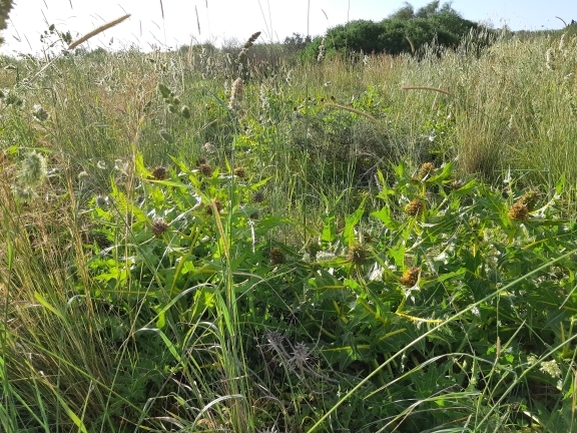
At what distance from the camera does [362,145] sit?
3.20 meters

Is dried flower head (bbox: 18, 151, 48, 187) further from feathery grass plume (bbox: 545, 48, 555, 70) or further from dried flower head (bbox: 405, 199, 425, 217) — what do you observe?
feathery grass plume (bbox: 545, 48, 555, 70)

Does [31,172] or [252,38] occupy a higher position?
[252,38]

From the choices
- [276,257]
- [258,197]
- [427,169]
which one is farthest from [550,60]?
[276,257]

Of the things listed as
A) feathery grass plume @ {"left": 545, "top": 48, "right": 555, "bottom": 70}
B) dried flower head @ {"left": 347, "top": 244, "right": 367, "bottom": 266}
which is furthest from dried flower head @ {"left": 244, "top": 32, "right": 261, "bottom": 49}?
feathery grass plume @ {"left": 545, "top": 48, "right": 555, "bottom": 70}

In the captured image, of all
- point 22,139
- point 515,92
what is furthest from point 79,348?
point 515,92

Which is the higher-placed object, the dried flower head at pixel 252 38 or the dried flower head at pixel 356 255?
the dried flower head at pixel 252 38

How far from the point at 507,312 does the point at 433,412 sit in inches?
13.1

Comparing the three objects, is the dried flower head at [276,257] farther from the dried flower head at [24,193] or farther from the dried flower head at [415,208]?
the dried flower head at [24,193]

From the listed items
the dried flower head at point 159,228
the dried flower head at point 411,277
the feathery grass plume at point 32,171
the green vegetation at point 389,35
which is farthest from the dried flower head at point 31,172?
the green vegetation at point 389,35

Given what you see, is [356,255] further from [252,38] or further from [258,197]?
[252,38]

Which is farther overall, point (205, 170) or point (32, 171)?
point (205, 170)

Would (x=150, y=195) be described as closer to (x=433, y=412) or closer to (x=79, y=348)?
(x=79, y=348)

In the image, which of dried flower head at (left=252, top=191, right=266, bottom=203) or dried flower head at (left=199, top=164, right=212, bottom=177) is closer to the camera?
dried flower head at (left=199, top=164, right=212, bottom=177)

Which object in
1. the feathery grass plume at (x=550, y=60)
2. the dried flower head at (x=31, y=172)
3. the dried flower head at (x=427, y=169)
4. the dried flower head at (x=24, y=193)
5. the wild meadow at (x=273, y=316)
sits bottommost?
the wild meadow at (x=273, y=316)
